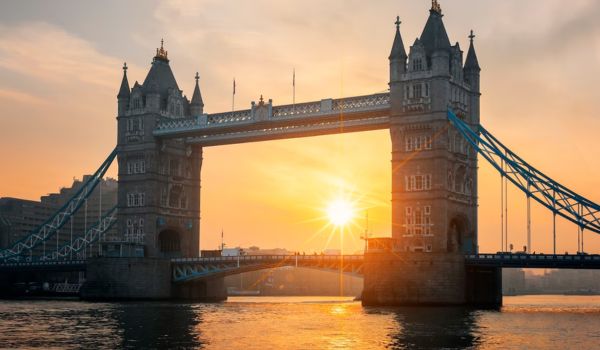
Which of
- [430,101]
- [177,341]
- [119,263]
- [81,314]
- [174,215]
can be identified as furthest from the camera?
[174,215]

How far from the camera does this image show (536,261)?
10388cm

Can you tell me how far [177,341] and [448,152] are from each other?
187 ft

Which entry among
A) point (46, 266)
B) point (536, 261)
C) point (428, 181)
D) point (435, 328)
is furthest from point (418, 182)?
point (46, 266)

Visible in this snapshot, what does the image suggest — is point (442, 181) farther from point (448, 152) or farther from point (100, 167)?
point (100, 167)

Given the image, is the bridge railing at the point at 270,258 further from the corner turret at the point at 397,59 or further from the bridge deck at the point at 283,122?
the corner turret at the point at 397,59

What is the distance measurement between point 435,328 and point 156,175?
2932 inches

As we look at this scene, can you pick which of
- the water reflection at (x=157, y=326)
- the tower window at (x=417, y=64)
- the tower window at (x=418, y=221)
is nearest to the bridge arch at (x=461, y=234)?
the tower window at (x=418, y=221)

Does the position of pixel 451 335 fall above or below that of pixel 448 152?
below

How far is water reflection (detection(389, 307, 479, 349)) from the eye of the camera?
65188mm

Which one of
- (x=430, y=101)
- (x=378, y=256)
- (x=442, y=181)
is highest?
(x=430, y=101)

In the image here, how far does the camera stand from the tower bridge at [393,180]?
352 feet

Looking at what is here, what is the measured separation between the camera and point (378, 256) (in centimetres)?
10888

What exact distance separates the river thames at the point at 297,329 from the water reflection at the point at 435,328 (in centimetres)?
7

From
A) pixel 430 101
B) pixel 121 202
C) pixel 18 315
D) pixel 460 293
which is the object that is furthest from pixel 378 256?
pixel 121 202
